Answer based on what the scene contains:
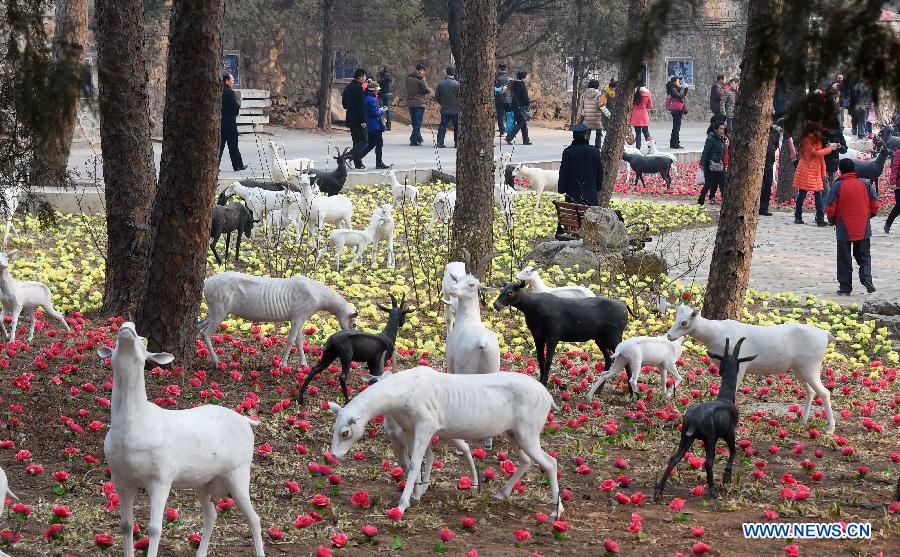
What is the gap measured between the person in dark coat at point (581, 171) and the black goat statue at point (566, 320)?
27.2 feet

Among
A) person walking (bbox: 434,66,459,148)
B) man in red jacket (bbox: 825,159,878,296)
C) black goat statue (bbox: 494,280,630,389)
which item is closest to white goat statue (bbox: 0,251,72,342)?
black goat statue (bbox: 494,280,630,389)

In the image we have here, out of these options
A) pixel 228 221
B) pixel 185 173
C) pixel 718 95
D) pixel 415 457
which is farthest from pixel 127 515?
pixel 718 95

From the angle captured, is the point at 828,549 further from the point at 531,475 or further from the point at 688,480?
the point at 531,475

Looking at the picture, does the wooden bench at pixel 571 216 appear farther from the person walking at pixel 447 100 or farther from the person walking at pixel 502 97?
the person walking at pixel 502 97

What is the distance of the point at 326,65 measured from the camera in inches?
1446

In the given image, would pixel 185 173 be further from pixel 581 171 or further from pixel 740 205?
pixel 581 171

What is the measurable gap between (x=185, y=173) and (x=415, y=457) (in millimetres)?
3953

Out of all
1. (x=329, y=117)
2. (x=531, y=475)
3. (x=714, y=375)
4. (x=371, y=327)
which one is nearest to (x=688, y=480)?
(x=531, y=475)

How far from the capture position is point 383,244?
59.9ft

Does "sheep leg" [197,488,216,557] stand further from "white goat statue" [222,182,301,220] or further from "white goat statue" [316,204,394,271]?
"white goat statue" [222,182,301,220]

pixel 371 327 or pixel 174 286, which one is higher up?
pixel 174 286

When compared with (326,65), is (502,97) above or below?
below

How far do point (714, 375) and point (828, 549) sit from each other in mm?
5111

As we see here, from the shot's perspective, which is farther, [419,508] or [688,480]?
[688,480]
